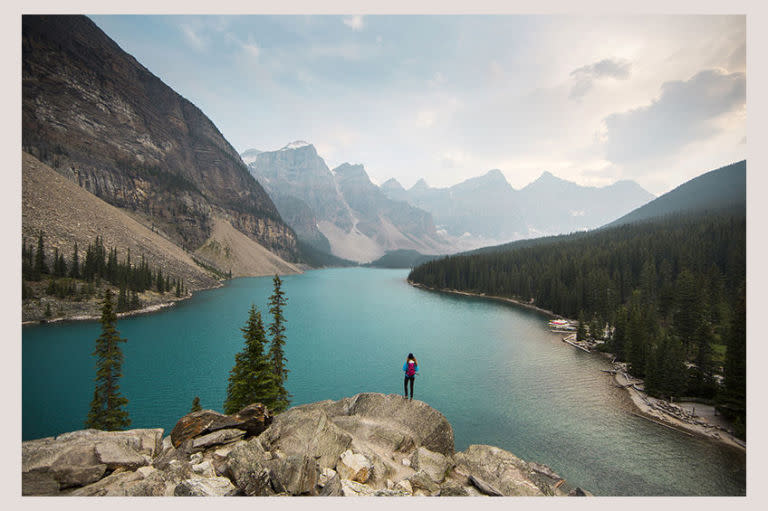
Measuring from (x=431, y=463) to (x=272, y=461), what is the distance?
571cm

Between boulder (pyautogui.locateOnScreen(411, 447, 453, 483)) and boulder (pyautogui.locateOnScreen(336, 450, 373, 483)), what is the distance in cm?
202

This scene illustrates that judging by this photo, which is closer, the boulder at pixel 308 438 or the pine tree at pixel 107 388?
the boulder at pixel 308 438

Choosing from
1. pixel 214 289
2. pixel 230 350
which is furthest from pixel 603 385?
pixel 214 289

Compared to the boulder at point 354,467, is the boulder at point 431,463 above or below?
below

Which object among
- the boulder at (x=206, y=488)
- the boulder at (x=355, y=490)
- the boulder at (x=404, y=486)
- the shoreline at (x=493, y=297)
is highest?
the boulder at (x=206, y=488)

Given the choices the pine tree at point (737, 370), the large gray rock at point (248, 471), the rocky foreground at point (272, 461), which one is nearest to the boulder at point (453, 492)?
the rocky foreground at point (272, 461)

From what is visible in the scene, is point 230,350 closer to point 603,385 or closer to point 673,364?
point 603,385

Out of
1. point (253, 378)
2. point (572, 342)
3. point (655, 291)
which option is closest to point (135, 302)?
point (253, 378)

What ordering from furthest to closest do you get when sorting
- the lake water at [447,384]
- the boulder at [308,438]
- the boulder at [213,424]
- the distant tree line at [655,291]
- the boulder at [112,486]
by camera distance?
the distant tree line at [655,291] → the lake water at [447,384] → the boulder at [213,424] → the boulder at [308,438] → the boulder at [112,486]

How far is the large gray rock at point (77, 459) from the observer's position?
876cm

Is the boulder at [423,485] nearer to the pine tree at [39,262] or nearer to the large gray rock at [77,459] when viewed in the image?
the large gray rock at [77,459]

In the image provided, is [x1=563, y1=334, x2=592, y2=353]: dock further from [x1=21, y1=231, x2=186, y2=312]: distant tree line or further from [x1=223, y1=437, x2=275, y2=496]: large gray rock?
[x1=21, y1=231, x2=186, y2=312]: distant tree line

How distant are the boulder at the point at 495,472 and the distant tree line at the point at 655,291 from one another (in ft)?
52.6

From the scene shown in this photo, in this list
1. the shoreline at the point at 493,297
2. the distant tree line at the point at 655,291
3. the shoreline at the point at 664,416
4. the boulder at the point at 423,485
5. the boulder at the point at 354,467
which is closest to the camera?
the boulder at the point at 354,467
